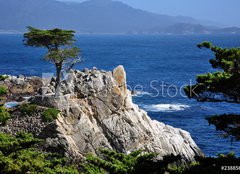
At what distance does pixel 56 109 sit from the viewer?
108 ft

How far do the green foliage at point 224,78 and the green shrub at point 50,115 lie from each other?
17367 millimetres

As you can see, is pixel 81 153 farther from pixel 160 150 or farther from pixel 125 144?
pixel 160 150

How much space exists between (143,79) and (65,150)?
170 ft

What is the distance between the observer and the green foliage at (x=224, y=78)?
1522cm

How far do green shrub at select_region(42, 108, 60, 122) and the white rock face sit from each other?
0.45 meters

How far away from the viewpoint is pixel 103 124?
34.3m

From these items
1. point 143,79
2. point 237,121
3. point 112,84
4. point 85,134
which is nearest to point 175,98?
point 143,79

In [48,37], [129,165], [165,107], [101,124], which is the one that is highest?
[48,37]

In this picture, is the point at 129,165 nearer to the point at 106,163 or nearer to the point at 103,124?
the point at 106,163

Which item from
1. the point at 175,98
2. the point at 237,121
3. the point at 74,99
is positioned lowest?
the point at 175,98

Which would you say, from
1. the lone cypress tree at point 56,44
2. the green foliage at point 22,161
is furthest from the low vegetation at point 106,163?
the lone cypress tree at point 56,44

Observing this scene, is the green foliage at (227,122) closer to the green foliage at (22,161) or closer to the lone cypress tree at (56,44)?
the green foliage at (22,161)

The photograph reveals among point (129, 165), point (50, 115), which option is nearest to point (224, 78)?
point (129, 165)

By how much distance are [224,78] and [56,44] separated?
2351 centimetres
